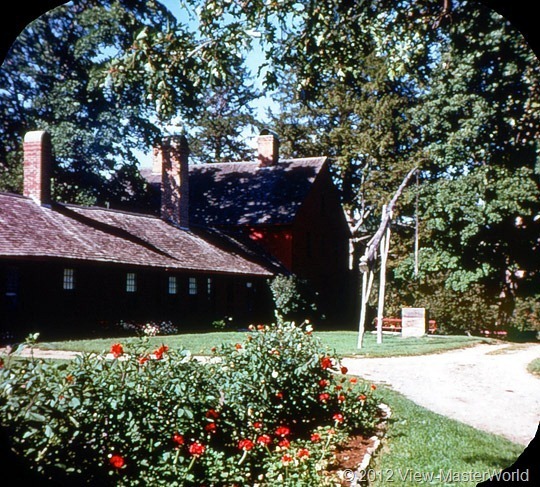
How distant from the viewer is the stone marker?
79.0ft

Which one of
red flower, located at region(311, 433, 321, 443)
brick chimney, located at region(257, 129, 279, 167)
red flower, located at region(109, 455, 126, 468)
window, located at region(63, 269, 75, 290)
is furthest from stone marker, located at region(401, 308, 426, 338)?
red flower, located at region(109, 455, 126, 468)

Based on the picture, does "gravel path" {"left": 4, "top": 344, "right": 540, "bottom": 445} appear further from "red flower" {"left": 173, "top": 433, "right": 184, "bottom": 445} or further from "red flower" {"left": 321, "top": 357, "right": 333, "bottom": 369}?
"red flower" {"left": 173, "top": 433, "right": 184, "bottom": 445}

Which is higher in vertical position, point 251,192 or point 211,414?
point 251,192

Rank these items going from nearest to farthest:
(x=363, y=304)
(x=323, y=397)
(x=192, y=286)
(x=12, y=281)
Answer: (x=323, y=397) < (x=12, y=281) < (x=363, y=304) < (x=192, y=286)

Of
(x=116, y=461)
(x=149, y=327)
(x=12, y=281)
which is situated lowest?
(x=149, y=327)

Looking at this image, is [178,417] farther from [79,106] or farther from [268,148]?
[268,148]

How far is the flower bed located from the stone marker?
18.4m

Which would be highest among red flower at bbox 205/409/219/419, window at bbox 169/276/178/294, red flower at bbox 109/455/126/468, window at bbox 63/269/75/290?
window at bbox 63/269/75/290

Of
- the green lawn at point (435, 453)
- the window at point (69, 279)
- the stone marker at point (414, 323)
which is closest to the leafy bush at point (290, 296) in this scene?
the stone marker at point (414, 323)

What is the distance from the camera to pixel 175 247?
23219 mm

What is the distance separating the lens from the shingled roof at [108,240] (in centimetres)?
1627

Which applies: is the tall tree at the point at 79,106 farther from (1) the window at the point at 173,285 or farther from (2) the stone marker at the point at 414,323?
(2) the stone marker at the point at 414,323

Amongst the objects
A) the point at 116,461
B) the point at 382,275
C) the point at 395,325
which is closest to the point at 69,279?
the point at 382,275

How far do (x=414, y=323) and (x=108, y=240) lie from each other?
50.6 ft
